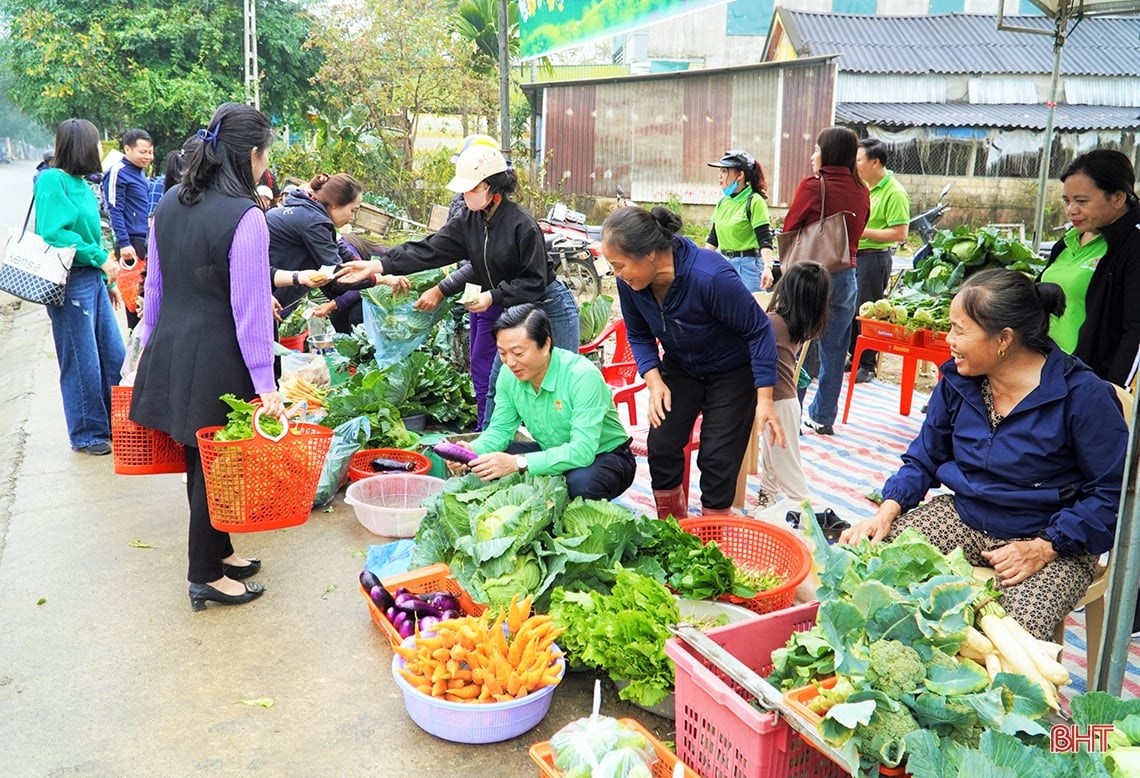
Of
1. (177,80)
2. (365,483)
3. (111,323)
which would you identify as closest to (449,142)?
(177,80)

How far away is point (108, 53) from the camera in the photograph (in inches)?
690

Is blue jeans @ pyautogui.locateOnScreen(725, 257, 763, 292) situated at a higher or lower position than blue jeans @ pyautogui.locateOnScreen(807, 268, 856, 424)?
higher

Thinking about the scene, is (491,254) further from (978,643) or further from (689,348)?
(978,643)

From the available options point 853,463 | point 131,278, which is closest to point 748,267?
point 853,463

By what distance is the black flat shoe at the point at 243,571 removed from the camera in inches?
142

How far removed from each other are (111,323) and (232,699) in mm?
3442

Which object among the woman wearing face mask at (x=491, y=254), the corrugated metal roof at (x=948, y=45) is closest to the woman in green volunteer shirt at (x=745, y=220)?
the woman wearing face mask at (x=491, y=254)

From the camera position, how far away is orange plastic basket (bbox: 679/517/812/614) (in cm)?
285

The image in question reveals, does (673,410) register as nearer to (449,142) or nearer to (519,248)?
(519,248)

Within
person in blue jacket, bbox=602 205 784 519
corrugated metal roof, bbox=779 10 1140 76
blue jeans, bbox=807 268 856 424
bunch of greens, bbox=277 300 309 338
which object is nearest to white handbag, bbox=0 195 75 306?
bunch of greens, bbox=277 300 309 338

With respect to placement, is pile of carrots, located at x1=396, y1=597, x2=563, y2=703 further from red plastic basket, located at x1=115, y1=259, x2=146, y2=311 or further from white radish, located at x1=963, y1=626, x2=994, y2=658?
red plastic basket, located at x1=115, y1=259, x2=146, y2=311

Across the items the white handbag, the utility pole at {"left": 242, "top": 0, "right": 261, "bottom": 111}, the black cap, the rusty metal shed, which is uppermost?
the utility pole at {"left": 242, "top": 0, "right": 261, "bottom": 111}

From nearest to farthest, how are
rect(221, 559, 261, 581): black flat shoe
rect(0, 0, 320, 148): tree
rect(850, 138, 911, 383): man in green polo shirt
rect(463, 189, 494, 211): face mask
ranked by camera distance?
rect(221, 559, 261, 581): black flat shoe → rect(463, 189, 494, 211): face mask → rect(850, 138, 911, 383): man in green polo shirt → rect(0, 0, 320, 148): tree

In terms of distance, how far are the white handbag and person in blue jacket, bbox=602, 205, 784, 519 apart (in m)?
3.36
